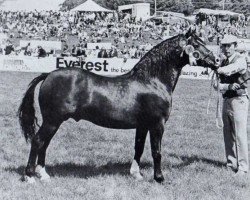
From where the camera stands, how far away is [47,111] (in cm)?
743

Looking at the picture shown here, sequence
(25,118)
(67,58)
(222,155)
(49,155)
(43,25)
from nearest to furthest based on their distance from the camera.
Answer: (25,118) → (49,155) → (222,155) → (67,58) → (43,25)

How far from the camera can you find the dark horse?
7398 millimetres

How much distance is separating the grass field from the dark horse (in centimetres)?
43

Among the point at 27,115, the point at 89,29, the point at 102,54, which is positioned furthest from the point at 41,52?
the point at 27,115

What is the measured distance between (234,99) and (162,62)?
1.63 m

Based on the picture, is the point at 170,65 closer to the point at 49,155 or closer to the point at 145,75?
the point at 145,75

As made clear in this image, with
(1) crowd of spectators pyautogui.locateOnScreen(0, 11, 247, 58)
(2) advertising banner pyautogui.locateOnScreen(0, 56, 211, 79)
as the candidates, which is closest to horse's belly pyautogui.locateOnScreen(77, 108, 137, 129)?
(2) advertising banner pyautogui.locateOnScreen(0, 56, 211, 79)

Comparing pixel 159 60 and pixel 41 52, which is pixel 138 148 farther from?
pixel 41 52

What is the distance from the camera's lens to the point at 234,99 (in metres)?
8.40

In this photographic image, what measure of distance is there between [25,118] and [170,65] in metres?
2.66

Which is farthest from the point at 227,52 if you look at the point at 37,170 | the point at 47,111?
the point at 37,170

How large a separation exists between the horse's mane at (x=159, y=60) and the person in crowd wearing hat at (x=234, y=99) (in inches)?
34.6

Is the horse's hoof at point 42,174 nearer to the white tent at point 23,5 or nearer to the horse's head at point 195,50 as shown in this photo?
the horse's head at point 195,50

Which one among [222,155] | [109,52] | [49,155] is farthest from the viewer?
[109,52]
